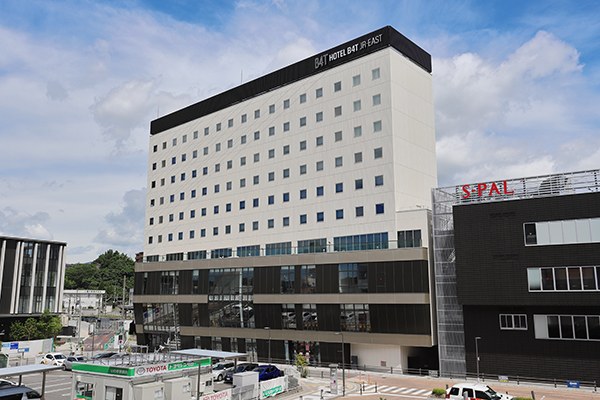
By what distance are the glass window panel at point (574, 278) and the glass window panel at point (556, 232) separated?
8.80 ft

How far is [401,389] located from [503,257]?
1535 cm

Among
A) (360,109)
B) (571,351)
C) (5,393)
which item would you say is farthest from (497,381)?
(5,393)

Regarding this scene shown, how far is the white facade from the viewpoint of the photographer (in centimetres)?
5691

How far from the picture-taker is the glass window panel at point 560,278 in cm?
4250

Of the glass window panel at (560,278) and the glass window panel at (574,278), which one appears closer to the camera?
the glass window panel at (574,278)

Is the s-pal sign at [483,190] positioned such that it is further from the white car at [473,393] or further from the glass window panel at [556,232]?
the white car at [473,393]

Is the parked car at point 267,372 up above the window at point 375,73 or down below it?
below

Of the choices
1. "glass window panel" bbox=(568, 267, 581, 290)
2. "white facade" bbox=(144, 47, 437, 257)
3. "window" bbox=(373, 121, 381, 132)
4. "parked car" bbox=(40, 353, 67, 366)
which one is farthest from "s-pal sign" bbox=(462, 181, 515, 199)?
"parked car" bbox=(40, 353, 67, 366)

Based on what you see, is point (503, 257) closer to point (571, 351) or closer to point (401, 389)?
point (571, 351)

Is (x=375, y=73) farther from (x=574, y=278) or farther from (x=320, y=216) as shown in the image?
(x=574, y=278)

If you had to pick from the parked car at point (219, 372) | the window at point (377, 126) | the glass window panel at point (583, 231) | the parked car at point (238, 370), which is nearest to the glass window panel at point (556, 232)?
the glass window panel at point (583, 231)

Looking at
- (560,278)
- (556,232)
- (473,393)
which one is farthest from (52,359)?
(556,232)

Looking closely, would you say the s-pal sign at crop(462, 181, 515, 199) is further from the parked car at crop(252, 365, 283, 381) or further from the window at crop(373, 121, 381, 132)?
the parked car at crop(252, 365, 283, 381)

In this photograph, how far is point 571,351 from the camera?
4275 centimetres
